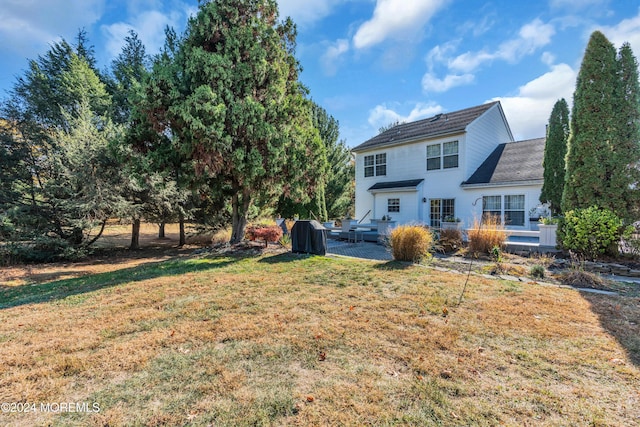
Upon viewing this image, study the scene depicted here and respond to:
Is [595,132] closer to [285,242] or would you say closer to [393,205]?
[393,205]

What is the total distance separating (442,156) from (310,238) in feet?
34.8

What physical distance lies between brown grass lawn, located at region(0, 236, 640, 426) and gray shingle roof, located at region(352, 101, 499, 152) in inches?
475

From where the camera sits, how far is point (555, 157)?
1262cm

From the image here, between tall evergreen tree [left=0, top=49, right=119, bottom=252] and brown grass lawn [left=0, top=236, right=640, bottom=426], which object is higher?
tall evergreen tree [left=0, top=49, right=119, bottom=252]

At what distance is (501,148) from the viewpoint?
1675 cm

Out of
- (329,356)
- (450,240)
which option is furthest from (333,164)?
(329,356)

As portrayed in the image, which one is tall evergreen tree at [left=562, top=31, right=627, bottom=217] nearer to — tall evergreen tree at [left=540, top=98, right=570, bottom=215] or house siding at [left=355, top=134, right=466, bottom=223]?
tall evergreen tree at [left=540, top=98, right=570, bottom=215]

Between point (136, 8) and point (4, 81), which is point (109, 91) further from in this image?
point (136, 8)

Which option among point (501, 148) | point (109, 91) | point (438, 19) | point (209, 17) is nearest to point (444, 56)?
point (438, 19)

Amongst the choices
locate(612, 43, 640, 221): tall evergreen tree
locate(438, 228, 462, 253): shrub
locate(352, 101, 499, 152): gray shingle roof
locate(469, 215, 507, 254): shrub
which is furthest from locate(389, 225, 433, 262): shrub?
locate(352, 101, 499, 152): gray shingle roof

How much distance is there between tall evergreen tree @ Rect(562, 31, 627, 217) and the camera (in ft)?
23.9

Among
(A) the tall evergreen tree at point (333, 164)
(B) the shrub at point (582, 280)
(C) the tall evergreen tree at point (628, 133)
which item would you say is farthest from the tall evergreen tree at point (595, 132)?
(A) the tall evergreen tree at point (333, 164)

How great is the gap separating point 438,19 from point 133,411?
12.6 m

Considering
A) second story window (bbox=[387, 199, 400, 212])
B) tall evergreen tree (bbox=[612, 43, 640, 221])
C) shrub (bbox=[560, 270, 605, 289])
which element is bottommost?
shrub (bbox=[560, 270, 605, 289])
